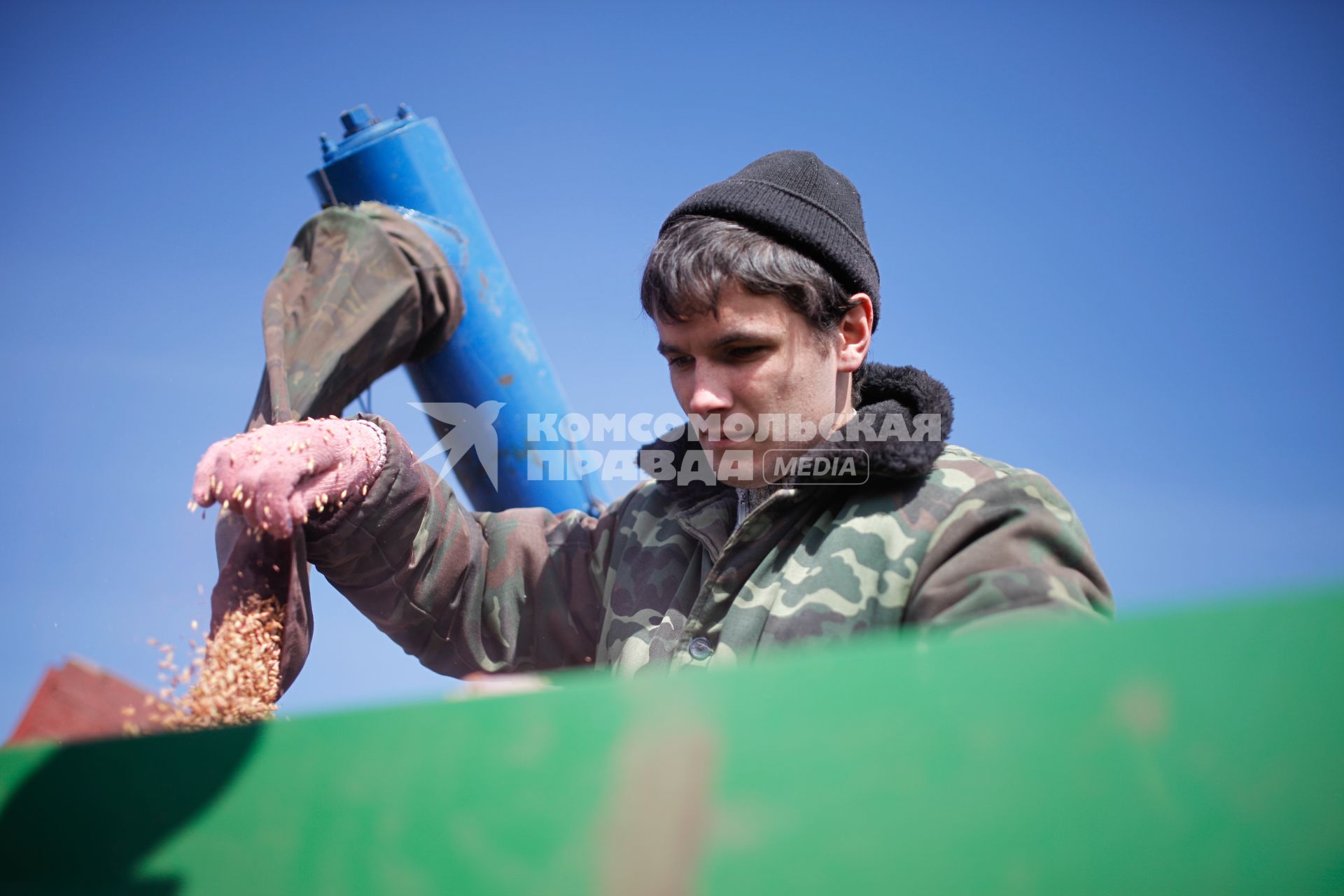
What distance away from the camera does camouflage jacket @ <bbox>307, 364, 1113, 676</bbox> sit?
3.24ft

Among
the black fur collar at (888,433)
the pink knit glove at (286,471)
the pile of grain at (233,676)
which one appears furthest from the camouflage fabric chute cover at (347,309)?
the black fur collar at (888,433)

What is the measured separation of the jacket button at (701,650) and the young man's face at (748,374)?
0.25m

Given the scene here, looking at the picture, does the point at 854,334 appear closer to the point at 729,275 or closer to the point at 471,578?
the point at 729,275

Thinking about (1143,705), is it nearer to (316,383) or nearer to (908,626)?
(908,626)

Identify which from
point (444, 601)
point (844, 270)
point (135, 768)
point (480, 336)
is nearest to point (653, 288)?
point (844, 270)

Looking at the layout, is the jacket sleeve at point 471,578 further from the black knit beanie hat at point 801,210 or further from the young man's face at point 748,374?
the black knit beanie hat at point 801,210

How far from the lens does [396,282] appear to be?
5.90ft

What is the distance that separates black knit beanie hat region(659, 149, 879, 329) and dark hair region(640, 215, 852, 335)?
2cm

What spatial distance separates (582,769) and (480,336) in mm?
1674

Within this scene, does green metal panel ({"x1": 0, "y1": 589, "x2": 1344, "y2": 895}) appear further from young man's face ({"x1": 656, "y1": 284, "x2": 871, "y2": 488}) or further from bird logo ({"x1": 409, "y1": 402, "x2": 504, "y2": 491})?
bird logo ({"x1": 409, "y1": 402, "x2": 504, "y2": 491})

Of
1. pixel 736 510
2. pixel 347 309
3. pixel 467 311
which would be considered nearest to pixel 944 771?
pixel 736 510

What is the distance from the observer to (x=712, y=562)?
1339 mm

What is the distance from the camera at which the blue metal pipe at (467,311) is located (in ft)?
6.58

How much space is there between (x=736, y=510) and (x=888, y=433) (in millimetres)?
300
